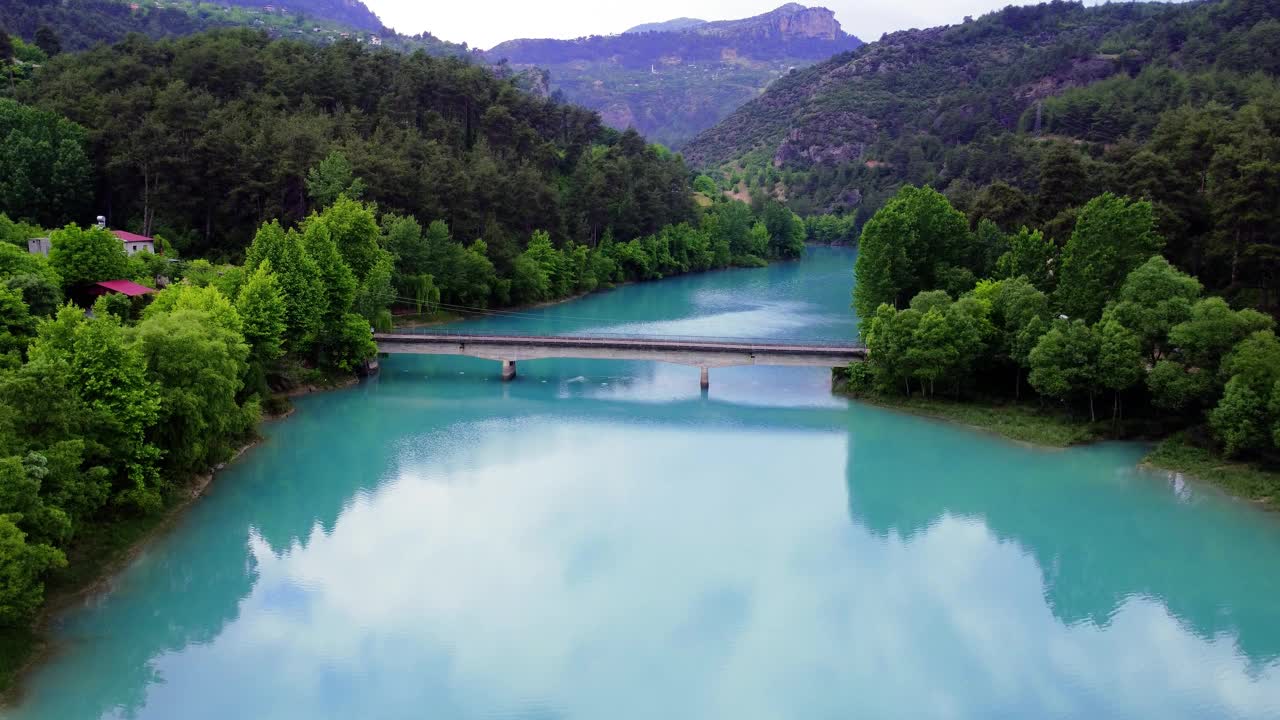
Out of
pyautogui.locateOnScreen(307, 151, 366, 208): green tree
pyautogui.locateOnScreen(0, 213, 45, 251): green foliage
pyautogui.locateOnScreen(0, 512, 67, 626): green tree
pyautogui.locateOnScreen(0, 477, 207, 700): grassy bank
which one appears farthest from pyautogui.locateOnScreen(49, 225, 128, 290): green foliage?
pyautogui.locateOnScreen(0, 512, 67, 626): green tree

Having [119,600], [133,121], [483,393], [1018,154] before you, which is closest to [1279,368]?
[483,393]

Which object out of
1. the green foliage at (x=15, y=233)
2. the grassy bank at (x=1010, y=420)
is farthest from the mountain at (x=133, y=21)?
the grassy bank at (x=1010, y=420)

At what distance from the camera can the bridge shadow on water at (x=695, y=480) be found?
21.2m

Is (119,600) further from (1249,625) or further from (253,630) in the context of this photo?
(1249,625)

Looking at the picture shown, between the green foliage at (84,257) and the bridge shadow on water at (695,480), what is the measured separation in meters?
8.46

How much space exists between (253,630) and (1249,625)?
21501mm

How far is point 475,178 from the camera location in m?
62.1

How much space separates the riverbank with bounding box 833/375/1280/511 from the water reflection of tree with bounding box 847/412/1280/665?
A: 913 millimetres

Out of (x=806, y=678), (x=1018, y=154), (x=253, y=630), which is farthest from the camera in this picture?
(x=1018, y=154)

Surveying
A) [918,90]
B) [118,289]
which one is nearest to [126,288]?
[118,289]

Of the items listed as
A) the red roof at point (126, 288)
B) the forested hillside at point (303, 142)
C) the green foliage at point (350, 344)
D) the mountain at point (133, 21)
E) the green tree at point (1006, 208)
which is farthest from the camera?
the mountain at point (133, 21)

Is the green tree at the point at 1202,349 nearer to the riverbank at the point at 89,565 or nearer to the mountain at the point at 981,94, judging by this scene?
the riverbank at the point at 89,565

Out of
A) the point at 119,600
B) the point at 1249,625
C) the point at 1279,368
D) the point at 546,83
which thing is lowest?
A: the point at 1249,625

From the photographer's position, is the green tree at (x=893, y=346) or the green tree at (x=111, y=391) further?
the green tree at (x=893, y=346)
